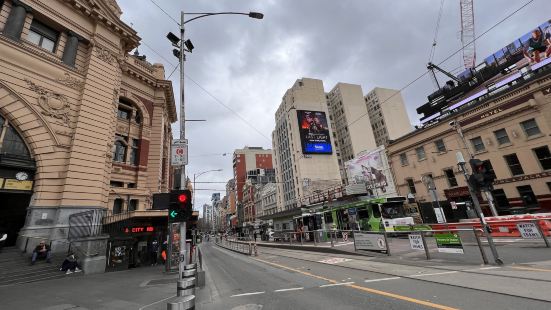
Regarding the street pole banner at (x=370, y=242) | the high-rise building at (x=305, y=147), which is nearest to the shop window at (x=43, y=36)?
the street pole banner at (x=370, y=242)

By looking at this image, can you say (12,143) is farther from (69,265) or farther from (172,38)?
(172,38)

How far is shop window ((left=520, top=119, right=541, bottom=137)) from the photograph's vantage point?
73.3ft

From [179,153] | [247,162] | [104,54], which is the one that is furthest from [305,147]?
[179,153]

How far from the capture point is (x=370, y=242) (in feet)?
47.3

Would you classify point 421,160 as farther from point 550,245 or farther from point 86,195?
point 86,195

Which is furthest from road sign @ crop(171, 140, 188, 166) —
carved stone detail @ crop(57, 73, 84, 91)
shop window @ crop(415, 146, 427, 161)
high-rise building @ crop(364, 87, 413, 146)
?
high-rise building @ crop(364, 87, 413, 146)

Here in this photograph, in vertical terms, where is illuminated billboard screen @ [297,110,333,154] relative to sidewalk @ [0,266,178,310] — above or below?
above

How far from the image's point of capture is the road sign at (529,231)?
1150 centimetres

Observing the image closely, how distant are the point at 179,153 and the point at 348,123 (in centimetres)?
7825

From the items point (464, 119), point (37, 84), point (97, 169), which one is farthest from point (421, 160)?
point (37, 84)

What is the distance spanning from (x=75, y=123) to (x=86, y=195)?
18.3ft

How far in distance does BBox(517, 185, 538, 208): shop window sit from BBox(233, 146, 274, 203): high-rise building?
95197mm

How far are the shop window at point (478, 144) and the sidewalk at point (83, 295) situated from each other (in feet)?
96.7

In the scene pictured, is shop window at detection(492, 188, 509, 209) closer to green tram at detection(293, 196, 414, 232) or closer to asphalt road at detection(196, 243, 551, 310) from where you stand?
green tram at detection(293, 196, 414, 232)
